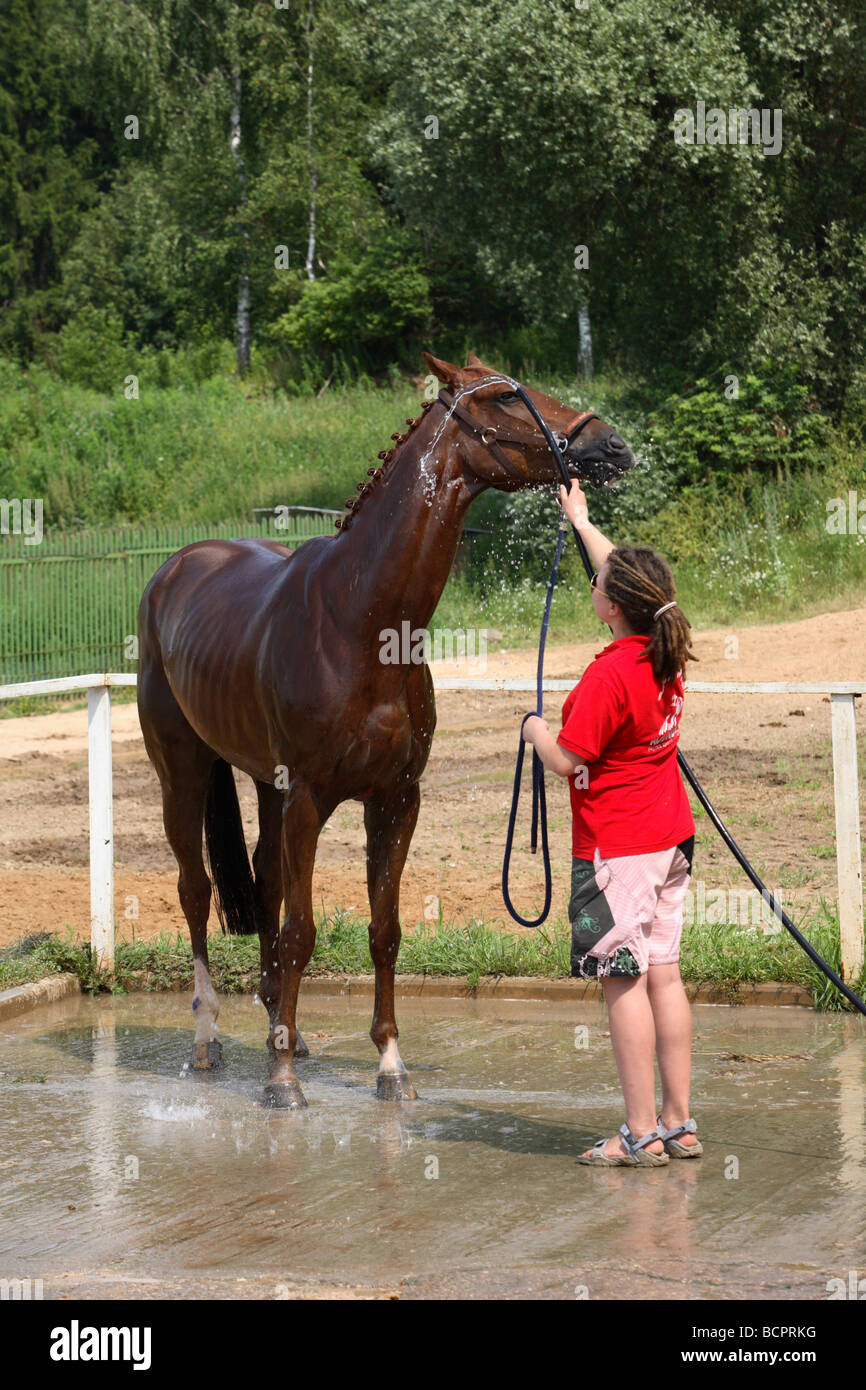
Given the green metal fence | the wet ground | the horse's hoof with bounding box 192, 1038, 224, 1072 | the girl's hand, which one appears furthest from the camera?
the green metal fence

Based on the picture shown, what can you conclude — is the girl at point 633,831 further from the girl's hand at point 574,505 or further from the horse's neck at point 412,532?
the horse's neck at point 412,532

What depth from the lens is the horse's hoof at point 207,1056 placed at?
6293mm

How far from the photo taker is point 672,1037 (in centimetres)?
491

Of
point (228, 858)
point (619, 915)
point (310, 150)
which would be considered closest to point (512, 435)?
point (619, 915)

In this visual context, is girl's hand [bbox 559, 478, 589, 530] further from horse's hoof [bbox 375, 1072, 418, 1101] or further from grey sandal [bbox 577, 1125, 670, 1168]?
horse's hoof [bbox 375, 1072, 418, 1101]

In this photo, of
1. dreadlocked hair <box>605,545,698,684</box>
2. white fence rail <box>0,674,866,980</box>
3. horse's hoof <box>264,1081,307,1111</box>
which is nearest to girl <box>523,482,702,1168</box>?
dreadlocked hair <box>605,545,698,684</box>

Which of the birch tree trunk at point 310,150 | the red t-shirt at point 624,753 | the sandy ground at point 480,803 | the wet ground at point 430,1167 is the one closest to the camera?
the wet ground at point 430,1167

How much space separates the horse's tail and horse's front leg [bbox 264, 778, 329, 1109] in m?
0.97

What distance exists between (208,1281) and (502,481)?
2.73 m

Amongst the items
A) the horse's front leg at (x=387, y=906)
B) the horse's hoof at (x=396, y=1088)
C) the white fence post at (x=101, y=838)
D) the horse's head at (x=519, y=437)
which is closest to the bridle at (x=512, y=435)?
the horse's head at (x=519, y=437)

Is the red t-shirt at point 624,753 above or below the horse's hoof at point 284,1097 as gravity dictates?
above

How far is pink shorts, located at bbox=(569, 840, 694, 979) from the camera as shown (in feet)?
15.8

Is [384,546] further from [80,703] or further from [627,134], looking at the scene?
[627,134]

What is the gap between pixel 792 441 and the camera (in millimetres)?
22969
